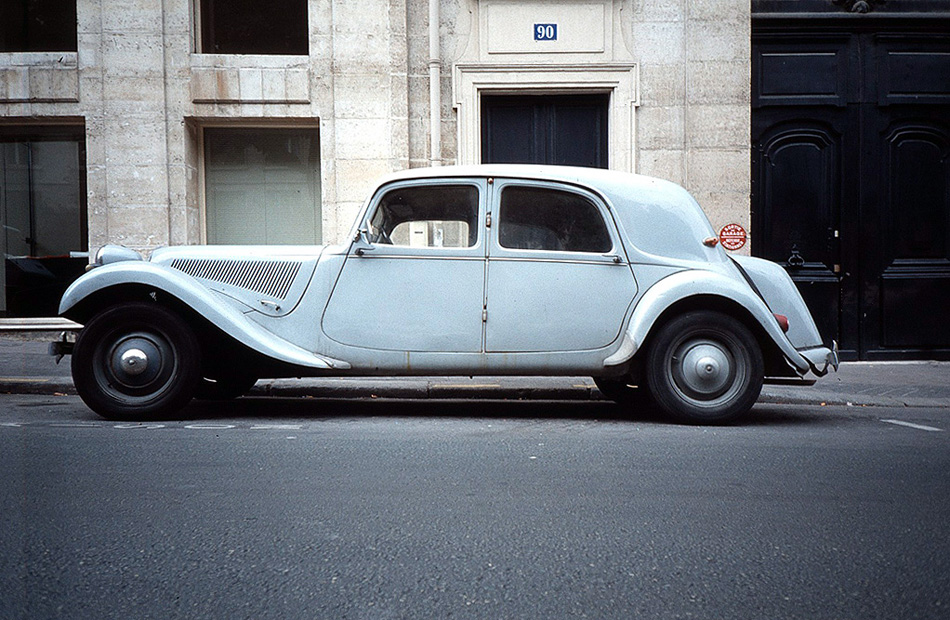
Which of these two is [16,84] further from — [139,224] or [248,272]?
[248,272]

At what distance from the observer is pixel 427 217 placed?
6113mm

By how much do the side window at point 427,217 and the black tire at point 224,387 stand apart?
1.70 meters

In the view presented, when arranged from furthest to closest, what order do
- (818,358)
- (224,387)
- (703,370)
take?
(224,387)
(818,358)
(703,370)

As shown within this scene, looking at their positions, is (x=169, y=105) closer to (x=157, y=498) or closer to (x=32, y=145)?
(x=32, y=145)

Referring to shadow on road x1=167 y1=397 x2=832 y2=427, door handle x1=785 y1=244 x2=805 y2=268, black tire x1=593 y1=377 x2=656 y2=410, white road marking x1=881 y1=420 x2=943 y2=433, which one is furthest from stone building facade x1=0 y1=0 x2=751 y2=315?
white road marking x1=881 y1=420 x2=943 y2=433

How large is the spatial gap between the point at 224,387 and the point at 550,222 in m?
2.90

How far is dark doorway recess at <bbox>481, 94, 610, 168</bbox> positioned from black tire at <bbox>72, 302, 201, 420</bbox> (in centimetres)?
639

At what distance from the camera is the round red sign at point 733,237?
1080 cm

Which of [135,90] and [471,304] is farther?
[135,90]

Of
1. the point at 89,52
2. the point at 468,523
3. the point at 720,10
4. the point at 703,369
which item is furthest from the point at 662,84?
the point at 468,523

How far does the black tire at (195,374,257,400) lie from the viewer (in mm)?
6656

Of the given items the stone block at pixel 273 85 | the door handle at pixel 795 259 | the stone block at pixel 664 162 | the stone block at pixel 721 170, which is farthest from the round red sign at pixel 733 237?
the stone block at pixel 273 85

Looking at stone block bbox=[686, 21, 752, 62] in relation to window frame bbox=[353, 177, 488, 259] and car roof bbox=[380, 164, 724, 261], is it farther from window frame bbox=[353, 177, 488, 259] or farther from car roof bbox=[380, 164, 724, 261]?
window frame bbox=[353, 177, 488, 259]

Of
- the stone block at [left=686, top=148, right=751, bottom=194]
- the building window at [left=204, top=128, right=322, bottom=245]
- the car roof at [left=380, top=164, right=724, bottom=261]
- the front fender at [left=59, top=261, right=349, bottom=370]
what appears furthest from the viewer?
the building window at [left=204, top=128, right=322, bottom=245]
